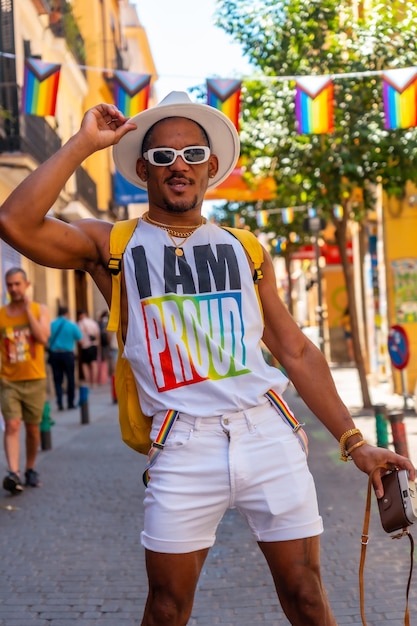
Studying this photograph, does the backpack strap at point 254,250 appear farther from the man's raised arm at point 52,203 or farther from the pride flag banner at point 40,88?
the pride flag banner at point 40,88

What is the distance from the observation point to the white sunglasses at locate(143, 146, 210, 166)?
319 cm

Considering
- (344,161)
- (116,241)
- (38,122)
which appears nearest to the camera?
(116,241)

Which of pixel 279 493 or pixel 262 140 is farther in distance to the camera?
pixel 262 140

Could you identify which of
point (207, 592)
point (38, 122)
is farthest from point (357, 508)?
point (38, 122)

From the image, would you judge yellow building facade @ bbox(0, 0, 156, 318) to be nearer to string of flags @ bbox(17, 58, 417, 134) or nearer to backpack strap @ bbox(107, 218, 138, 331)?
Answer: string of flags @ bbox(17, 58, 417, 134)

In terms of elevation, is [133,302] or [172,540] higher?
[133,302]

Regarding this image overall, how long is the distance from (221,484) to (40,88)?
9.68m

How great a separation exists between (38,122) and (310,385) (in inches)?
743

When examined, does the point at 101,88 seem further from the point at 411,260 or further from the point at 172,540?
the point at 172,540

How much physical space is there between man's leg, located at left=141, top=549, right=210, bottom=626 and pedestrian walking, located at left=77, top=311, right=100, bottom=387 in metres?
18.8

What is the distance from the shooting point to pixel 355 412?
15.0 metres

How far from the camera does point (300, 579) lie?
3.01m

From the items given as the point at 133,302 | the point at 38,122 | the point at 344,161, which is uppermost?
the point at 38,122

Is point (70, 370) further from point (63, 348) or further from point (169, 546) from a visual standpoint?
point (169, 546)
